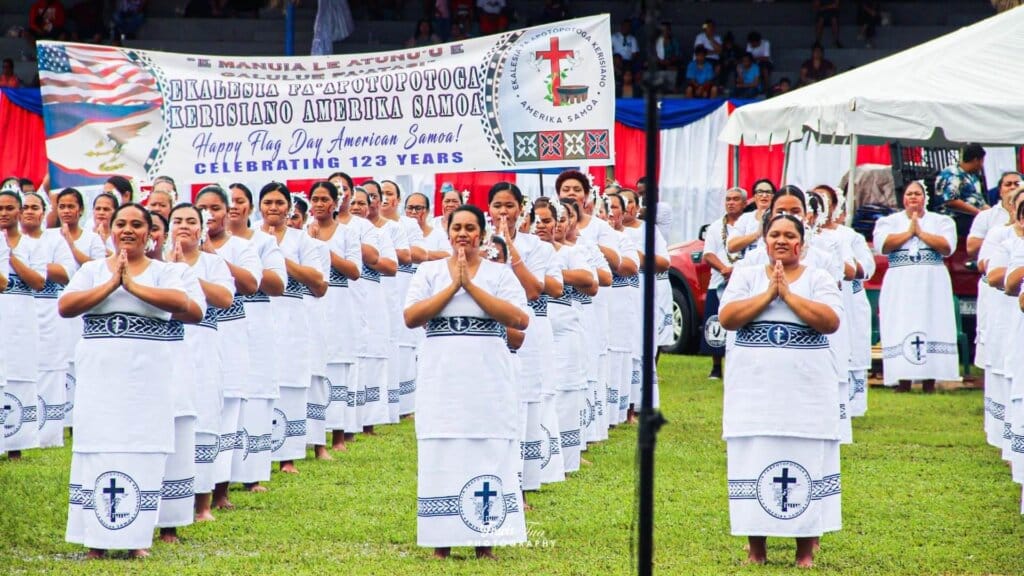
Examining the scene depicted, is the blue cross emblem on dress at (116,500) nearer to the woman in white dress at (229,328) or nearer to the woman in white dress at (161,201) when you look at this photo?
the woman in white dress at (229,328)

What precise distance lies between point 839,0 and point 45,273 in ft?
62.7

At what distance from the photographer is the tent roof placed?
15211 mm

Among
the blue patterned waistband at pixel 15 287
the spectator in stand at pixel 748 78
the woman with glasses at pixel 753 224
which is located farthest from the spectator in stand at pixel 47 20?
the woman with glasses at pixel 753 224

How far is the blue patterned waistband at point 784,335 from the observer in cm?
834

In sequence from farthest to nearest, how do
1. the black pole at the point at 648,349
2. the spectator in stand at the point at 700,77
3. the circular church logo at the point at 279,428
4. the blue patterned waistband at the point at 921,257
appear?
the spectator in stand at the point at 700,77 < the blue patterned waistband at the point at 921,257 < the circular church logo at the point at 279,428 < the black pole at the point at 648,349

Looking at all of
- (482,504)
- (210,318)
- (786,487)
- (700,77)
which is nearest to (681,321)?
(700,77)

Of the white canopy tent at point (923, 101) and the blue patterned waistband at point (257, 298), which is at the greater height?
the white canopy tent at point (923, 101)

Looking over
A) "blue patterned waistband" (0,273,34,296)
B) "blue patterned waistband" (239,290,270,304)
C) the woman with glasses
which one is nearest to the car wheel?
the woman with glasses

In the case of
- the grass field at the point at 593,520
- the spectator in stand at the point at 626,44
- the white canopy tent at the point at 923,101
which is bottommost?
the grass field at the point at 593,520

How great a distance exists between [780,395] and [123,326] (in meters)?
3.37

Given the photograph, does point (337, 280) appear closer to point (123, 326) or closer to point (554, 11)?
point (123, 326)

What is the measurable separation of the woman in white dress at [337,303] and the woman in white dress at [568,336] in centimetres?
181

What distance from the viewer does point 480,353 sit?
8438 mm

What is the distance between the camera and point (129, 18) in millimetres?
27625
